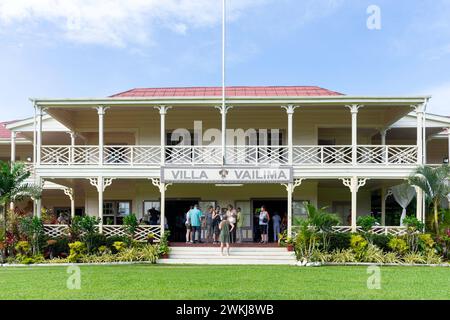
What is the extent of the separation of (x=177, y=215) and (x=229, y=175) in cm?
461

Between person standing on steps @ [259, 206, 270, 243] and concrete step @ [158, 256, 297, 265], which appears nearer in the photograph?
concrete step @ [158, 256, 297, 265]

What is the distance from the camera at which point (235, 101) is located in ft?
67.9

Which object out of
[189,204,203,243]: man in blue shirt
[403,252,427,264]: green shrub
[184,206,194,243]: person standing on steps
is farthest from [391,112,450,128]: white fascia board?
[184,206,194,243]: person standing on steps

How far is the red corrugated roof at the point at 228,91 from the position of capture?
25297 mm

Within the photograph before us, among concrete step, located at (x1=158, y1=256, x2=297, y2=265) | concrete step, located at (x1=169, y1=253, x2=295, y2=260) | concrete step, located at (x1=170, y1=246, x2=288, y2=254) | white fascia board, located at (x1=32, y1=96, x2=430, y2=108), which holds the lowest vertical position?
concrete step, located at (x1=158, y1=256, x2=297, y2=265)

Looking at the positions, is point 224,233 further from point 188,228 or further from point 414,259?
point 414,259

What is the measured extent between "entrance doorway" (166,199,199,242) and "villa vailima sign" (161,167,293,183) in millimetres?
3592

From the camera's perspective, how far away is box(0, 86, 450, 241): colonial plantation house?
20562mm

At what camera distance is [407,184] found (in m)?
21.2

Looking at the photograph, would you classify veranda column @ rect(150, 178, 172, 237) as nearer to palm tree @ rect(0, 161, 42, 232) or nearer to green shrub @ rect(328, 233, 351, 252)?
palm tree @ rect(0, 161, 42, 232)

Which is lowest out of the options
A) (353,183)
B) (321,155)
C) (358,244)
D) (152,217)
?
(358,244)

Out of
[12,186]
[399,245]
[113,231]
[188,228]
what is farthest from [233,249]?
[12,186]
